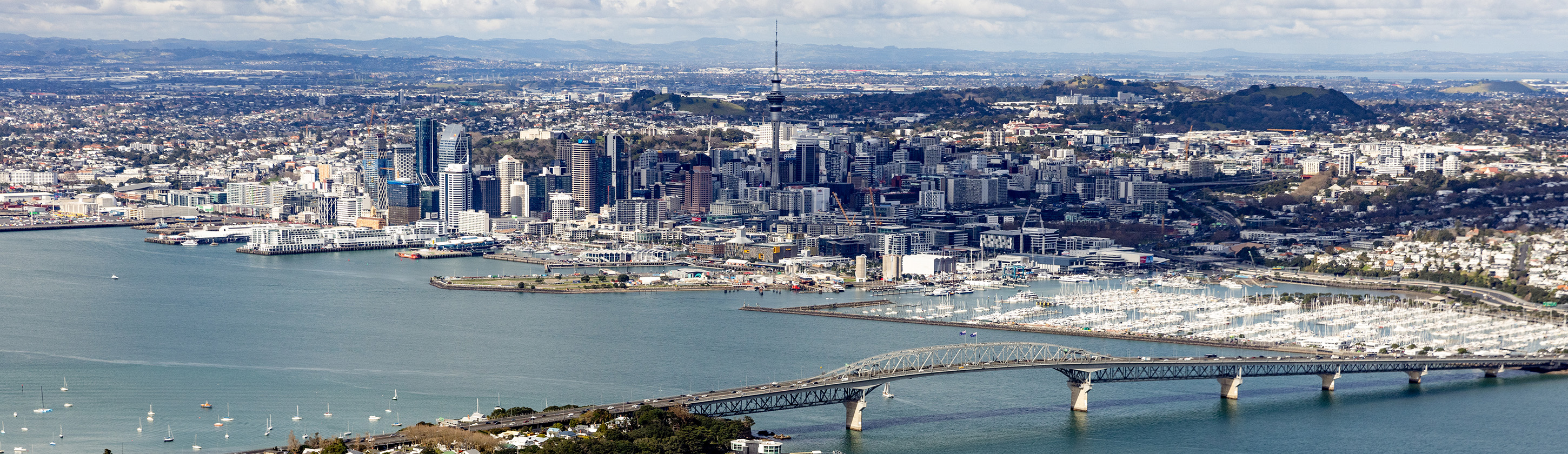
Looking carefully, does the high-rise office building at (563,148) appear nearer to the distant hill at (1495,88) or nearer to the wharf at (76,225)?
the wharf at (76,225)

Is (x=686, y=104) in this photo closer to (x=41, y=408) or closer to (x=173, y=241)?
(x=173, y=241)

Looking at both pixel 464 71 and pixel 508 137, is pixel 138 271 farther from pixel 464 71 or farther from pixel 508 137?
pixel 464 71

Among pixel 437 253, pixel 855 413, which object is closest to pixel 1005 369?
pixel 855 413

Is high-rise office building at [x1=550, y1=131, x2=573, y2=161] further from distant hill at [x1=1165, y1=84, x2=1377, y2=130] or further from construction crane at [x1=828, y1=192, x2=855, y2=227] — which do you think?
distant hill at [x1=1165, y1=84, x2=1377, y2=130]

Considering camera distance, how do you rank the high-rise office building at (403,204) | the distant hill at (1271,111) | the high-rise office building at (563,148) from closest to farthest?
the high-rise office building at (403,204)
the high-rise office building at (563,148)
the distant hill at (1271,111)

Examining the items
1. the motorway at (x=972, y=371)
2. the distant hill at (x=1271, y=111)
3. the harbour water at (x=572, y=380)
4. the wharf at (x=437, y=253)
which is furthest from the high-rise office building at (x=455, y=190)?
the distant hill at (x=1271, y=111)

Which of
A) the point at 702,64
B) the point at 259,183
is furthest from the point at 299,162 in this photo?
the point at 702,64
